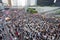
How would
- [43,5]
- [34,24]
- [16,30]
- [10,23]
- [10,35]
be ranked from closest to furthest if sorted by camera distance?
1. [10,35]
2. [16,30]
3. [10,23]
4. [34,24]
5. [43,5]

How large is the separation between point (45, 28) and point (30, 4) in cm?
263

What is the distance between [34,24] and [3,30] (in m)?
0.44

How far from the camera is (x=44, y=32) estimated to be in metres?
1.67

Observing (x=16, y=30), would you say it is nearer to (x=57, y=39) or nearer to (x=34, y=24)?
(x=34, y=24)

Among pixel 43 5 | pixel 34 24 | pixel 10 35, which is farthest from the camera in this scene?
pixel 43 5

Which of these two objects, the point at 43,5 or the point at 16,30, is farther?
the point at 43,5

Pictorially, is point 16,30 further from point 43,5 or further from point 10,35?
point 43,5

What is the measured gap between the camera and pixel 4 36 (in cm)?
160

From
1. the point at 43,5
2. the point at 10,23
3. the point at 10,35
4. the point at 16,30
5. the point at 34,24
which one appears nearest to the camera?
the point at 10,35

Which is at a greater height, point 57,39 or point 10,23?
point 10,23

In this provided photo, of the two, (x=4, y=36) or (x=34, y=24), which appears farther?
(x=34, y=24)

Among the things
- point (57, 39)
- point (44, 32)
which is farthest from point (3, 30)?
point (57, 39)

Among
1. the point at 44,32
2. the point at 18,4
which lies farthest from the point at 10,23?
the point at 18,4

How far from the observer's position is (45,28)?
1739 millimetres
